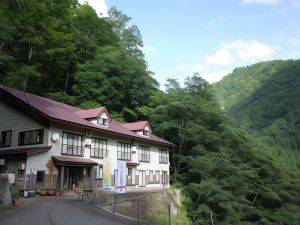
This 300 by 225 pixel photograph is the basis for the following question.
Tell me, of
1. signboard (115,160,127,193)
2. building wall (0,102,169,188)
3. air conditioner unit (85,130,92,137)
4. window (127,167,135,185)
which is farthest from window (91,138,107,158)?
signboard (115,160,127,193)

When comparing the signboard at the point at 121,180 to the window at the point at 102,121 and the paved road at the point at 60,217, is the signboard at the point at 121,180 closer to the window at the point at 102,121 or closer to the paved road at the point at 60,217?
the paved road at the point at 60,217

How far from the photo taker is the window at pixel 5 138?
2753 cm

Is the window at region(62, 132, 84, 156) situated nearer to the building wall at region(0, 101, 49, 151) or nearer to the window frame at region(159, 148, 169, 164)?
the building wall at region(0, 101, 49, 151)

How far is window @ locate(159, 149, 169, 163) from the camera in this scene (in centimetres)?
3781

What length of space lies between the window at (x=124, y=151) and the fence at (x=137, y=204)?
22.0 feet

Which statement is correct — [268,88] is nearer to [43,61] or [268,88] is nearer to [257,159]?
[257,159]

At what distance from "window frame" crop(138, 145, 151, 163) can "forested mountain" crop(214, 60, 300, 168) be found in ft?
128

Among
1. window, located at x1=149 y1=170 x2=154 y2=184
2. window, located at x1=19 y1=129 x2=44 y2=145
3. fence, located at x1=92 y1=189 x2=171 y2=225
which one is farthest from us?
window, located at x1=149 y1=170 x2=154 y2=184

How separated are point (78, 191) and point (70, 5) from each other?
1352 inches

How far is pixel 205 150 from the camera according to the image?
114 feet

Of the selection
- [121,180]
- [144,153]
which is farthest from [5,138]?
[121,180]

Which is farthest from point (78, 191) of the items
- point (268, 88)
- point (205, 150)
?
point (268, 88)

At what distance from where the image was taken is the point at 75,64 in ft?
150

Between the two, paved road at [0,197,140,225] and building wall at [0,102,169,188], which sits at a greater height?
building wall at [0,102,169,188]
